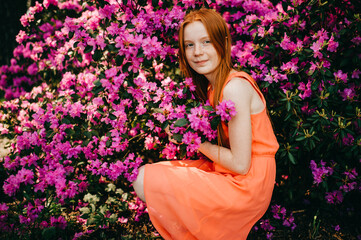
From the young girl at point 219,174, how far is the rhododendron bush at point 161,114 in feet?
0.55

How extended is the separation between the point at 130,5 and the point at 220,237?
5.87 ft

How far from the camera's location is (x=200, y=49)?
1.78 meters

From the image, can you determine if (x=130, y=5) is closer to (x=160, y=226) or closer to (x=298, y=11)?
(x=298, y=11)

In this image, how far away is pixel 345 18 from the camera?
87.9 inches

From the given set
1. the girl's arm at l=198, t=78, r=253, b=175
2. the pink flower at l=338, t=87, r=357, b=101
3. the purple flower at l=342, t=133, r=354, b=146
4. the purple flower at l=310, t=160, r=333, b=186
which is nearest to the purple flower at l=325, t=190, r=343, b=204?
the purple flower at l=310, t=160, r=333, b=186

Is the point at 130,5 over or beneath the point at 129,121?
over

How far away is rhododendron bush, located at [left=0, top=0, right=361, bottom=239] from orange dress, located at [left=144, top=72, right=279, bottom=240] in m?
0.21

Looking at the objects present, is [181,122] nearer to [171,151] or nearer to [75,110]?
[171,151]

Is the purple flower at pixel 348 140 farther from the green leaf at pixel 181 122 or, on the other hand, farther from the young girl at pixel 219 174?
the green leaf at pixel 181 122

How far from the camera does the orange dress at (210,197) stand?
1549mm

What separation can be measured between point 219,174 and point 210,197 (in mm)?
210

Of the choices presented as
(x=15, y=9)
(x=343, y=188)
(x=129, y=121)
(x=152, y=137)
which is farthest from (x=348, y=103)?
(x=15, y=9)

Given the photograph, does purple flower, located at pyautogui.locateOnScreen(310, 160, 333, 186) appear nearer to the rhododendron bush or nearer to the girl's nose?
the rhododendron bush

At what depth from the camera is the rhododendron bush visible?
186cm
